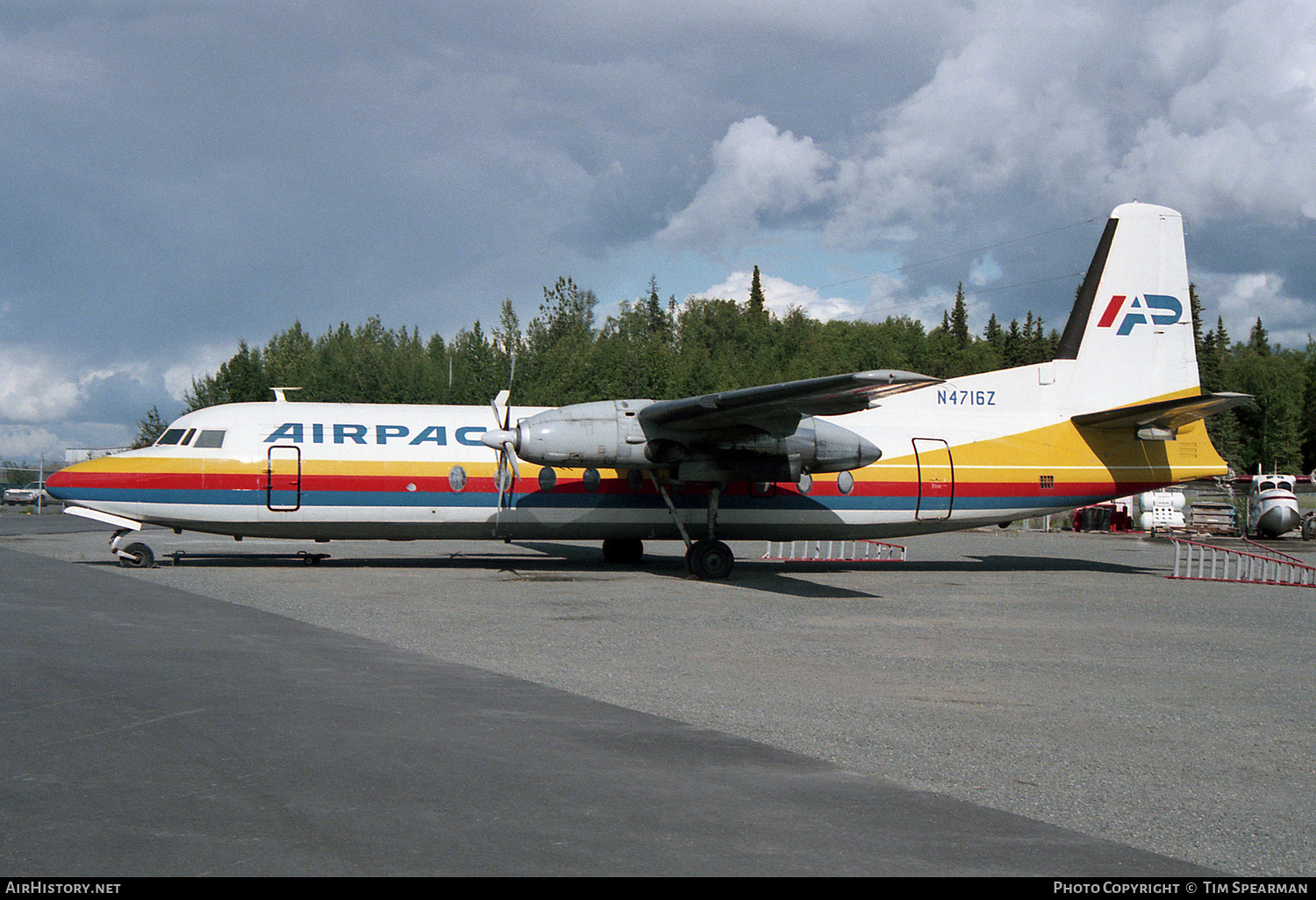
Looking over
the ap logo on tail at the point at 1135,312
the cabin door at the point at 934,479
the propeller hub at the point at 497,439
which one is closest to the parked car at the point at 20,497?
the propeller hub at the point at 497,439

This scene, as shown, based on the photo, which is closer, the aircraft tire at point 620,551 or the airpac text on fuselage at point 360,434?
the airpac text on fuselage at point 360,434

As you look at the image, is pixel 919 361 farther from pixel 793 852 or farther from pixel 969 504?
pixel 793 852

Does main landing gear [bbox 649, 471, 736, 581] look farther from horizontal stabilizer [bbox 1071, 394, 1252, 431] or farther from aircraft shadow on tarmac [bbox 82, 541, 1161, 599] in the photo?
horizontal stabilizer [bbox 1071, 394, 1252, 431]

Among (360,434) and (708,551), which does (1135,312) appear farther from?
(360,434)

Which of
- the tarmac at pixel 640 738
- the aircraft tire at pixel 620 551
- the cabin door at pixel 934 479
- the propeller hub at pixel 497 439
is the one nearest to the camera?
the tarmac at pixel 640 738

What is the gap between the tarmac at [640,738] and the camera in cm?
445

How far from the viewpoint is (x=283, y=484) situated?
19.1m

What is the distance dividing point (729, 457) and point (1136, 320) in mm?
10400

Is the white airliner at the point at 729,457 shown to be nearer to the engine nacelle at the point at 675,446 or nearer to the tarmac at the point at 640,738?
the engine nacelle at the point at 675,446

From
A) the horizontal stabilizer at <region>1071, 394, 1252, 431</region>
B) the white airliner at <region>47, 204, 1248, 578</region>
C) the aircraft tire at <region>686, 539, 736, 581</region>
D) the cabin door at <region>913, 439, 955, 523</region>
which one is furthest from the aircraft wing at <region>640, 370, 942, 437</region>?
the horizontal stabilizer at <region>1071, 394, 1252, 431</region>

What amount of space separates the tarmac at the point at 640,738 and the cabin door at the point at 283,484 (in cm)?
438

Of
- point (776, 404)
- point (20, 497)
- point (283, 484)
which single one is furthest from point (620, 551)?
point (20, 497)

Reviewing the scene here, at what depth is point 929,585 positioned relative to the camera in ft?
60.6

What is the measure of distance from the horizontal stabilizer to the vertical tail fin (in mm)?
799
